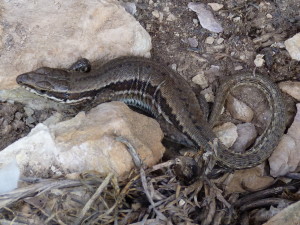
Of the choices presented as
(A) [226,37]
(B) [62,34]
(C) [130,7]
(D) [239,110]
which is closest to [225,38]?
(A) [226,37]

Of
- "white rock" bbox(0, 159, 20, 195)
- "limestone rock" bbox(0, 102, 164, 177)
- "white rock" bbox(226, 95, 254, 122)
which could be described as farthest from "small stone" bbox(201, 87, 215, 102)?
"white rock" bbox(0, 159, 20, 195)

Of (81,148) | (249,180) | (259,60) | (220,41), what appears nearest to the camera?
(81,148)

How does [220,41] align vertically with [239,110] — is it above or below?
above

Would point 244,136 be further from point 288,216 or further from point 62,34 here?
point 62,34

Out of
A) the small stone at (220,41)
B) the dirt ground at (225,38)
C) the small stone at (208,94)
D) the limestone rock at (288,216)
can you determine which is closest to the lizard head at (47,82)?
the dirt ground at (225,38)

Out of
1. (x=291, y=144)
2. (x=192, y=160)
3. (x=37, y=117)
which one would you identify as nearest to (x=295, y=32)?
(x=291, y=144)

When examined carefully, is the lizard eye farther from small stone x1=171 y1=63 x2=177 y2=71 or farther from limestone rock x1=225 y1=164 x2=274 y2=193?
limestone rock x1=225 y1=164 x2=274 y2=193
